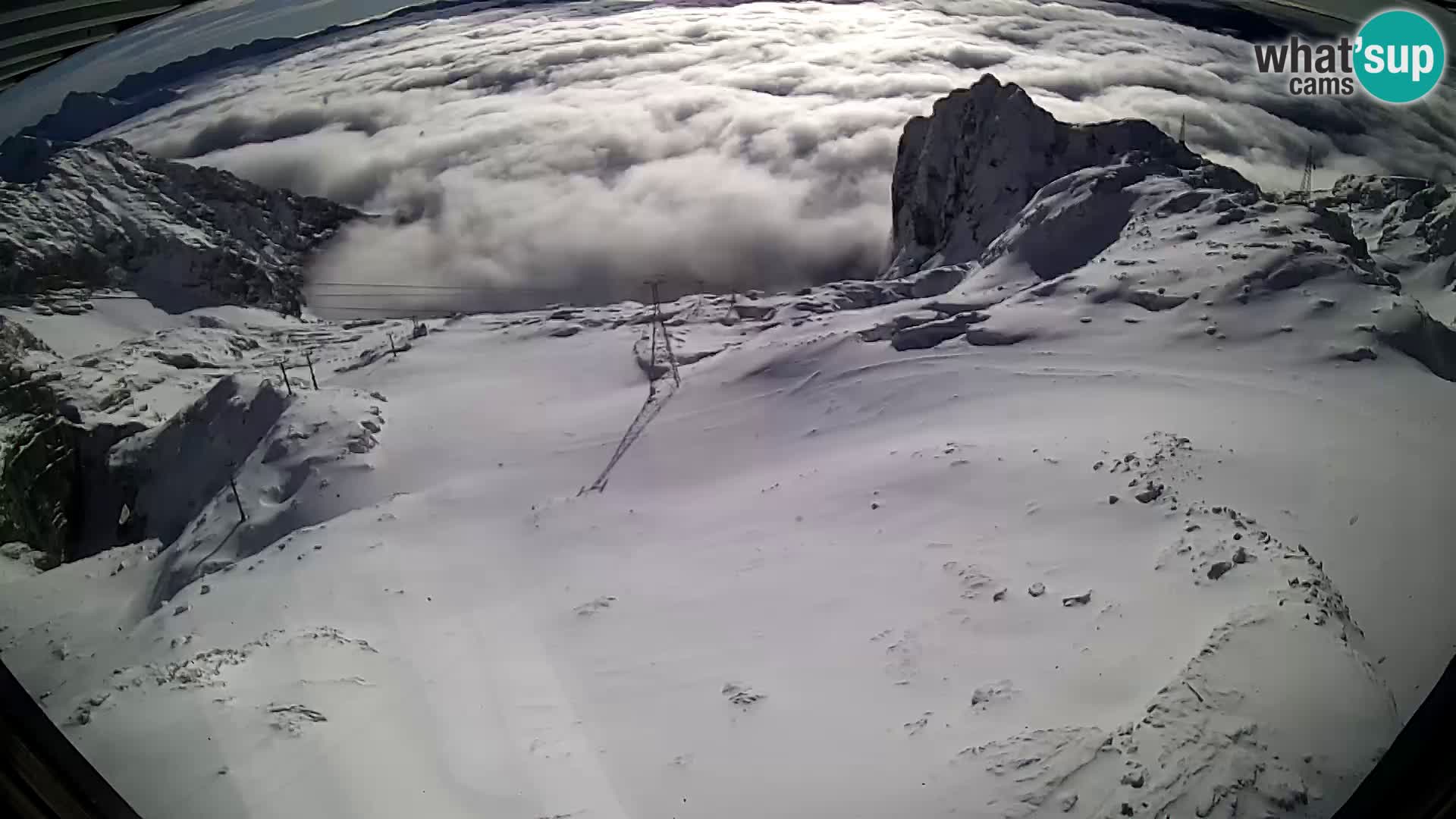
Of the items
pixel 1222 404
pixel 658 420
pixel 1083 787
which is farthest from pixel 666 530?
pixel 1222 404

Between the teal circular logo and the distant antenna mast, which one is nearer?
the teal circular logo

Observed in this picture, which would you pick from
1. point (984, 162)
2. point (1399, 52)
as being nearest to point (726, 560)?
point (1399, 52)

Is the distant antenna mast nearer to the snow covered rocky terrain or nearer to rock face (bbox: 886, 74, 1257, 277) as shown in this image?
the snow covered rocky terrain

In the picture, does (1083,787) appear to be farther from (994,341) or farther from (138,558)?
(994,341)

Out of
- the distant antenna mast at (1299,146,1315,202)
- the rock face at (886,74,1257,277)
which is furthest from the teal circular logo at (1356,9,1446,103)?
the rock face at (886,74,1257,277)

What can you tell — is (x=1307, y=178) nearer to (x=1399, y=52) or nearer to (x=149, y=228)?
(x=1399, y=52)

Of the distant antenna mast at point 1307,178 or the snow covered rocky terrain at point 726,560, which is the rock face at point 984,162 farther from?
the distant antenna mast at point 1307,178

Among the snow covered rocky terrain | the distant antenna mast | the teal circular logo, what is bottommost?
the snow covered rocky terrain

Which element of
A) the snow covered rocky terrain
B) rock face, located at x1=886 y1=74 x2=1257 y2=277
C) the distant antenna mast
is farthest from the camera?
rock face, located at x1=886 y1=74 x2=1257 y2=277
